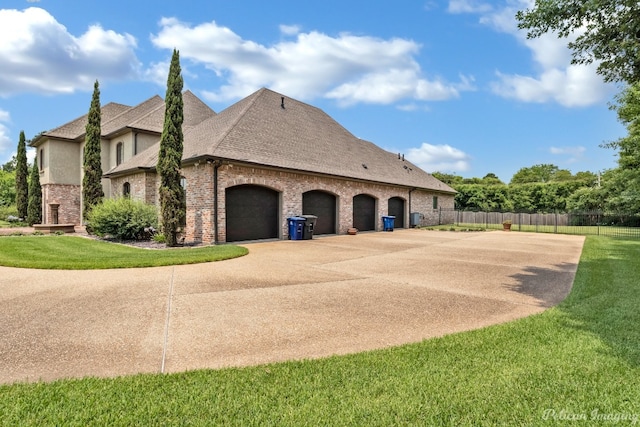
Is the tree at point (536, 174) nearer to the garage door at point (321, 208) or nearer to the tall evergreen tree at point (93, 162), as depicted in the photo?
the garage door at point (321, 208)

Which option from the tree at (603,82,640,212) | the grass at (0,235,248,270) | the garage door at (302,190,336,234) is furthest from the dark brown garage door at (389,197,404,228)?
the grass at (0,235,248,270)

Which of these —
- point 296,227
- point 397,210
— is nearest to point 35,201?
point 296,227

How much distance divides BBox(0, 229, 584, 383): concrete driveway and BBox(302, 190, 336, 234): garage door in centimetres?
838

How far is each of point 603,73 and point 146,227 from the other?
613 inches

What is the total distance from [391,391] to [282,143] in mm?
15612

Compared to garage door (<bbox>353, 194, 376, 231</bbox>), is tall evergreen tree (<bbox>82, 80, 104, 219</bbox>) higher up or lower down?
higher up

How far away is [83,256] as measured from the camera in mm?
9672

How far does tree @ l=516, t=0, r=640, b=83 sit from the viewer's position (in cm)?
584

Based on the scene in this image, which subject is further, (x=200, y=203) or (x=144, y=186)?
(x=144, y=186)

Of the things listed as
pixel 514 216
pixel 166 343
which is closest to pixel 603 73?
pixel 166 343

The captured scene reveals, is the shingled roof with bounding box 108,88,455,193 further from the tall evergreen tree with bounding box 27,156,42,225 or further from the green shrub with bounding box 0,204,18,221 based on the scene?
the green shrub with bounding box 0,204,18,221

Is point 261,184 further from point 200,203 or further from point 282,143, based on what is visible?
point 282,143

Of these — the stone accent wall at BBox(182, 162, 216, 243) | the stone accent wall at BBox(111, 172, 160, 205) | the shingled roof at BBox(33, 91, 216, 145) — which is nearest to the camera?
the stone accent wall at BBox(182, 162, 216, 243)

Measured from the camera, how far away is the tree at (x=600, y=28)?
5.84 m
